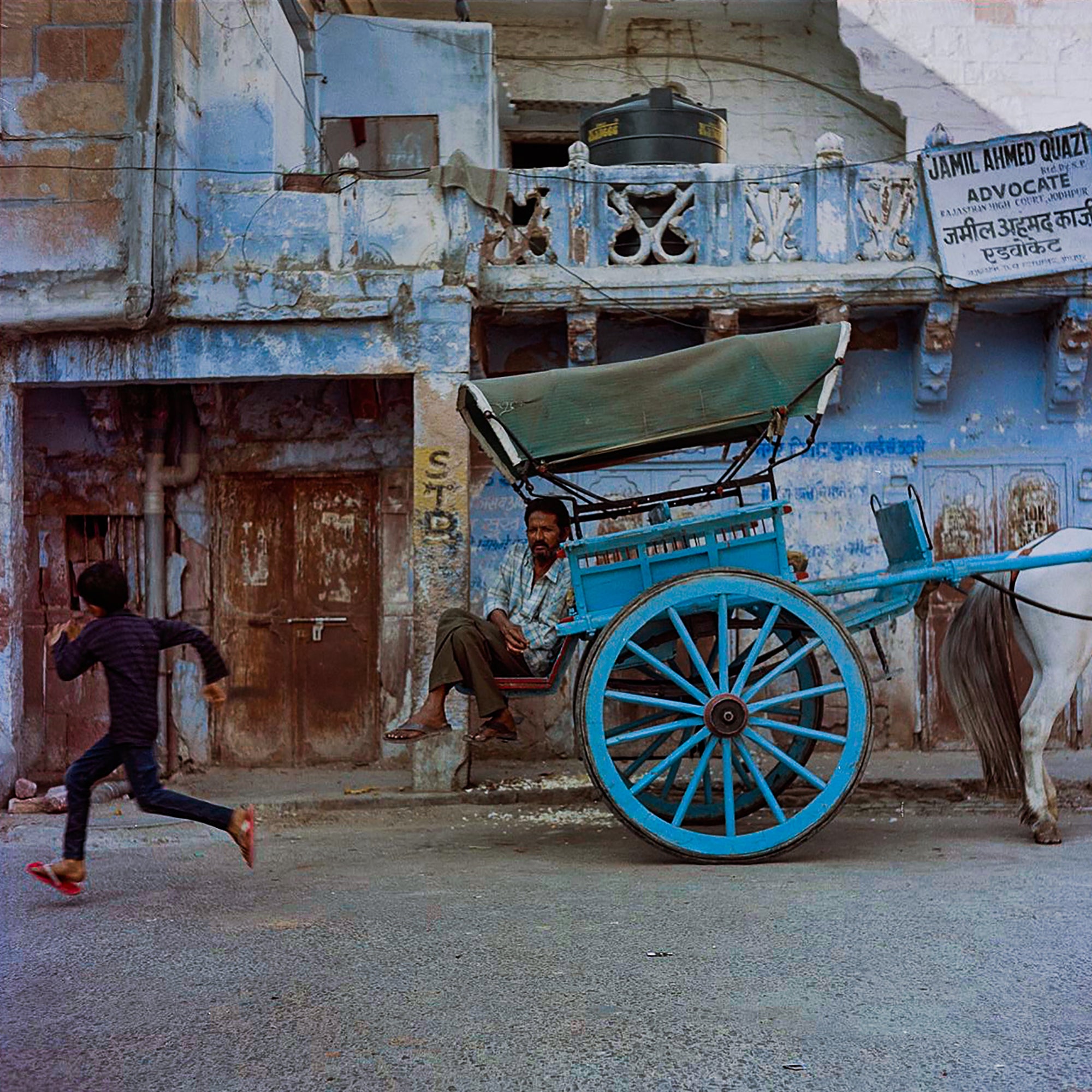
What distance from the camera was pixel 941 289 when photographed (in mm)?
9180

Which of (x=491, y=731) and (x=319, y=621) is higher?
(x=319, y=621)

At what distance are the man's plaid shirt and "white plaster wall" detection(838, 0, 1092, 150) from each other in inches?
278

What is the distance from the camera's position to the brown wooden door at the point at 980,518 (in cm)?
991

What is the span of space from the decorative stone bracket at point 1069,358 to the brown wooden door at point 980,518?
0.46 m

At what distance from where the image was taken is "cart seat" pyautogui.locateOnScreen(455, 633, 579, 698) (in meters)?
6.50

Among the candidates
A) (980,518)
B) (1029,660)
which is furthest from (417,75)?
(1029,660)

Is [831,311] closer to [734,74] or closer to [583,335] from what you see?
[583,335]

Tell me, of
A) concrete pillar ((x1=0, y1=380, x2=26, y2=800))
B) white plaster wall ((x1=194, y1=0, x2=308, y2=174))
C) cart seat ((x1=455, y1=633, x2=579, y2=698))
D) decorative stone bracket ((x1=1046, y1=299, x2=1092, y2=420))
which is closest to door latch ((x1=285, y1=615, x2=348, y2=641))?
concrete pillar ((x1=0, y1=380, x2=26, y2=800))

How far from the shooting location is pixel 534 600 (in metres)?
6.95

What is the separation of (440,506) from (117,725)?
134 inches

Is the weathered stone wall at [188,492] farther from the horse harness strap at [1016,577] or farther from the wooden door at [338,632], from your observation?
the horse harness strap at [1016,577]

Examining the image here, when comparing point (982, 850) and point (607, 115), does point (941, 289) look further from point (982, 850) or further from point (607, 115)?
point (982, 850)

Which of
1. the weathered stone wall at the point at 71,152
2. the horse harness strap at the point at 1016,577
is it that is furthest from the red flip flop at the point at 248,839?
the weathered stone wall at the point at 71,152

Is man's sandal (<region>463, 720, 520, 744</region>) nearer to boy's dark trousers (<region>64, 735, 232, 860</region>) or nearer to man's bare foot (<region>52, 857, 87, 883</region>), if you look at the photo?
boy's dark trousers (<region>64, 735, 232, 860</region>)
